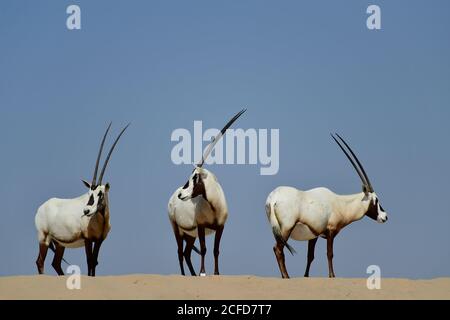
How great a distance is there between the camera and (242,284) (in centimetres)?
1973

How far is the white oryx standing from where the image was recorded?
2242cm

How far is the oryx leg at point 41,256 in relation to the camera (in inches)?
950

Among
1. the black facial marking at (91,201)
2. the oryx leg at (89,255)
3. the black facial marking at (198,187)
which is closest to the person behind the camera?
the oryx leg at (89,255)

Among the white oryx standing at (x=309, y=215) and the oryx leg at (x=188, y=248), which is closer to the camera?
the white oryx standing at (x=309, y=215)

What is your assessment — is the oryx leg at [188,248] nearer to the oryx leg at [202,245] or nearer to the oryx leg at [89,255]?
the oryx leg at [202,245]

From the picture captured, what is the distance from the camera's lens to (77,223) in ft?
76.1

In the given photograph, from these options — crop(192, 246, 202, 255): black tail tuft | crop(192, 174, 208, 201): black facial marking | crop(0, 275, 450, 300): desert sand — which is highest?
crop(192, 174, 208, 201): black facial marking

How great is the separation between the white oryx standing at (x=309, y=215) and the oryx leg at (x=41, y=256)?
5.02 metres

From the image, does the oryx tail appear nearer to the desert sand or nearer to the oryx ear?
the desert sand

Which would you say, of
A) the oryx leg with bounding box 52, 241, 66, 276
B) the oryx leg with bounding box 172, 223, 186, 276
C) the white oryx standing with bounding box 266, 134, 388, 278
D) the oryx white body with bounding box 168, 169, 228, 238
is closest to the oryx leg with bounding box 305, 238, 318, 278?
the white oryx standing with bounding box 266, 134, 388, 278

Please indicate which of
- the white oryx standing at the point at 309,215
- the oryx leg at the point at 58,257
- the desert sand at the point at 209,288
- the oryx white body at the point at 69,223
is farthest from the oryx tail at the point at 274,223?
the oryx leg at the point at 58,257

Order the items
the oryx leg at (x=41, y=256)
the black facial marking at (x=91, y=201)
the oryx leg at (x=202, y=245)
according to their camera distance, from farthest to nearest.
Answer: the oryx leg at (x=41, y=256)
the black facial marking at (x=91, y=201)
the oryx leg at (x=202, y=245)

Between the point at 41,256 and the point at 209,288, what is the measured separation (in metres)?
6.14

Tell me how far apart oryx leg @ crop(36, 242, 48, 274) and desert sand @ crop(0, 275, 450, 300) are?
161 inches
